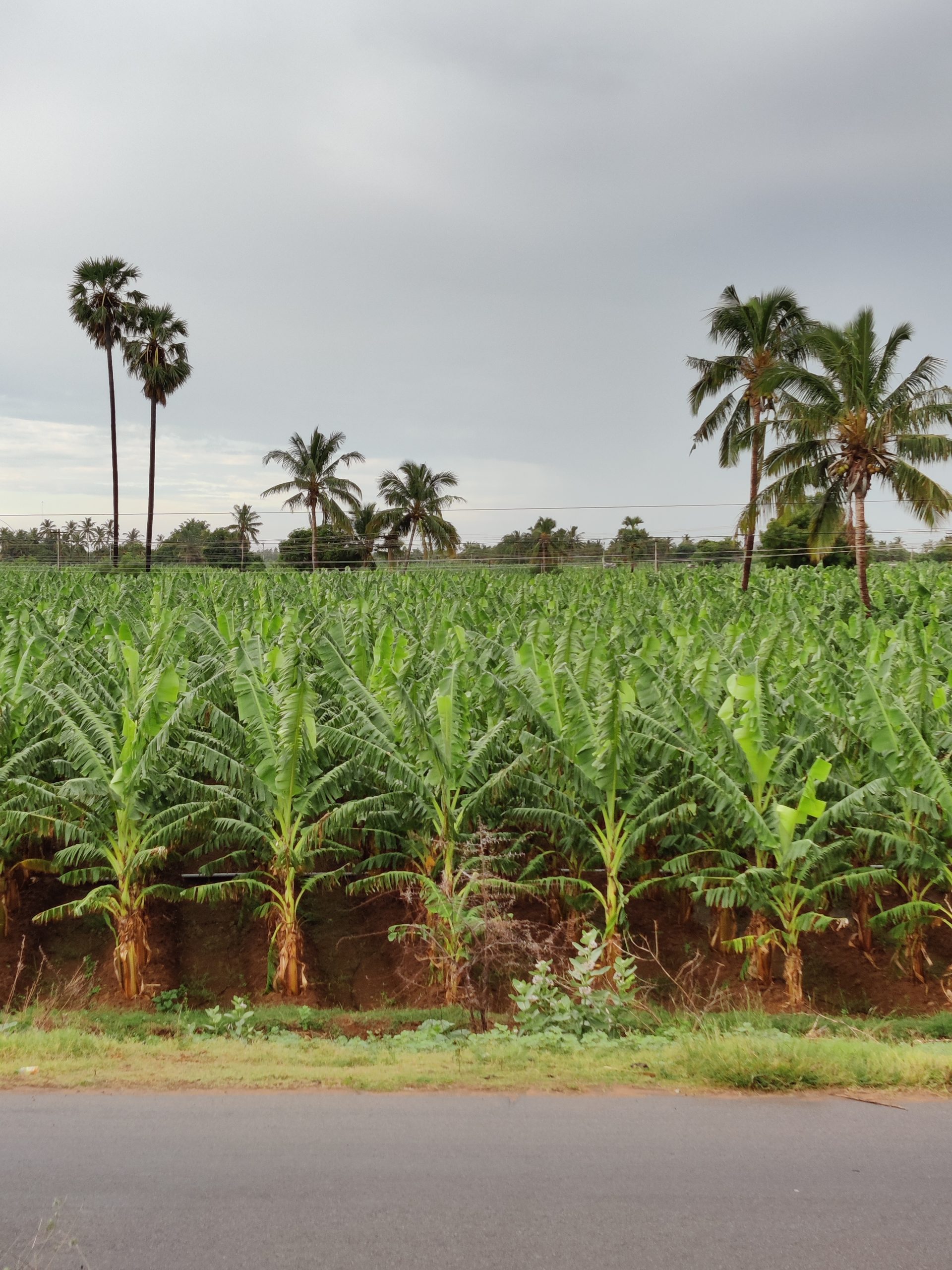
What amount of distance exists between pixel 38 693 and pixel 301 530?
46623 millimetres

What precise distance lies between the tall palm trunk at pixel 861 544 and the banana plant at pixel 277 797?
60.3ft

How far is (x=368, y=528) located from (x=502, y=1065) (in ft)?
179

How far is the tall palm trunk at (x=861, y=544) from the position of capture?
2291 centimetres

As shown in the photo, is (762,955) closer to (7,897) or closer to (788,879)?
(788,879)

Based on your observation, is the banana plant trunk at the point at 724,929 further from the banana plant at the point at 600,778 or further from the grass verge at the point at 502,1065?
the grass verge at the point at 502,1065

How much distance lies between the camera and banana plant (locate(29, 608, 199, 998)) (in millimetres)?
7449

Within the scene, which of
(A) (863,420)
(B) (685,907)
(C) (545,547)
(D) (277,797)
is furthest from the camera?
(C) (545,547)

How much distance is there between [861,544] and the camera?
23484 mm

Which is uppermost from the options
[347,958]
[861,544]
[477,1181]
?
[861,544]

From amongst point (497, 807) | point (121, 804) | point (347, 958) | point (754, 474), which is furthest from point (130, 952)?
point (754, 474)

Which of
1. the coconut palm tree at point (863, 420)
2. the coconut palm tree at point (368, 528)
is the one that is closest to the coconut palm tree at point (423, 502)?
the coconut palm tree at point (368, 528)

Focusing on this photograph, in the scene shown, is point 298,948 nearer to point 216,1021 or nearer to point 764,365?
point 216,1021

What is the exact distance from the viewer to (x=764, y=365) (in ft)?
105

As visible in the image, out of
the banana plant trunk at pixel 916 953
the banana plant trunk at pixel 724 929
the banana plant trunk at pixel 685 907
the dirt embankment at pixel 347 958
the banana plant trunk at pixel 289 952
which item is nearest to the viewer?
the banana plant trunk at pixel 289 952
